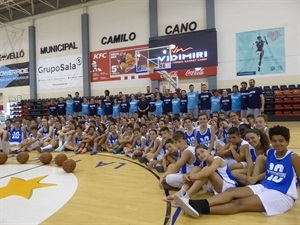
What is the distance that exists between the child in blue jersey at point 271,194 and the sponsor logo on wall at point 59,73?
13.2 m

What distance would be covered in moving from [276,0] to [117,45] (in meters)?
7.78

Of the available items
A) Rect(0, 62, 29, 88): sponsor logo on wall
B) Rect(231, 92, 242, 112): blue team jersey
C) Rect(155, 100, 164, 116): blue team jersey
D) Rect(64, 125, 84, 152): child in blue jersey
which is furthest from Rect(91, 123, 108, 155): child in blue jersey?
Rect(0, 62, 29, 88): sponsor logo on wall

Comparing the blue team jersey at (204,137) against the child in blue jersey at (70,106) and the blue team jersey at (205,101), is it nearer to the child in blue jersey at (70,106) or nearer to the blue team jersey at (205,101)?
the blue team jersey at (205,101)

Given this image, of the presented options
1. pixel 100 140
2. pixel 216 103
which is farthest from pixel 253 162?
pixel 216 103

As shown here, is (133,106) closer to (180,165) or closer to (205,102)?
(205,102)

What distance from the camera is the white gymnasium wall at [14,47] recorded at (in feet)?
54.6

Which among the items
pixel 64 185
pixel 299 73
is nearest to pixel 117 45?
pixel 299 73

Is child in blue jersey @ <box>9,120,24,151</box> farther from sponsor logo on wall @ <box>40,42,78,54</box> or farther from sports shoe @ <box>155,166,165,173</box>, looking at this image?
sponsor logo on wall @ <box>40,42,78,54</box>

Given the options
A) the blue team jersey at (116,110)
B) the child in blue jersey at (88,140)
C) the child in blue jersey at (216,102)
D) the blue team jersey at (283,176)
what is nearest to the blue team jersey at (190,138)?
the blue team jersey at (283,176)

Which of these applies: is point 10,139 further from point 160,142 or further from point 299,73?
point 299,73

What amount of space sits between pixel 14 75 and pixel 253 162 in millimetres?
17374

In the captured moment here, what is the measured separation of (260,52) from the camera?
1080 centimetres

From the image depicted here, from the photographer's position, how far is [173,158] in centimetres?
434

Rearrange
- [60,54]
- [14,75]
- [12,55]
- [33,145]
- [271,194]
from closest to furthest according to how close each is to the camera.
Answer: [271,194], [33,145], [60,54], [14,75], [12,55]
